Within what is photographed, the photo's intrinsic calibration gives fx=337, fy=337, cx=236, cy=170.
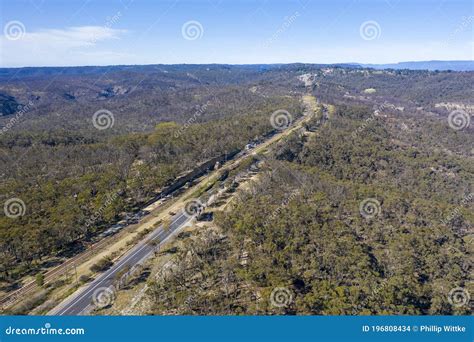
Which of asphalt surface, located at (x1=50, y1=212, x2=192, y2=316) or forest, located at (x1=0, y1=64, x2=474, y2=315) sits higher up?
forest, located at (x1=0, y1=64, x2=474, y2=315)

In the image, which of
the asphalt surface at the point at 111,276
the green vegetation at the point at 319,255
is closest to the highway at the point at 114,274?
the asphalt surface at the point at 111,276

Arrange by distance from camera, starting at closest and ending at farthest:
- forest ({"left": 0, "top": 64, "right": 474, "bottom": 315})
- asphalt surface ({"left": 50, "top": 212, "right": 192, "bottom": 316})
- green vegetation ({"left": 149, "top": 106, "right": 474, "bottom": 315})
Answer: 1. green vegetation ({"left": 149, "top": 106, "right": 474, "bottom": 315})
2. asphalt surface ({"left": 50, "top": 212, "right": 192, "bottom": 316})
3. forest ({"left": 0, "top": 64, "right": 474, "bottom": 315})

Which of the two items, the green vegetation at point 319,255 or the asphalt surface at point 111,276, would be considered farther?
the asphalt surface at point 111,276

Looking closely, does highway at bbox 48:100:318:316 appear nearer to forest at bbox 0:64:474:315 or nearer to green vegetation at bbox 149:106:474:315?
forest at bbox 0:64:474:315

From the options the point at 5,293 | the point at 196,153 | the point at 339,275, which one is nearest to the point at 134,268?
the point at 5,293

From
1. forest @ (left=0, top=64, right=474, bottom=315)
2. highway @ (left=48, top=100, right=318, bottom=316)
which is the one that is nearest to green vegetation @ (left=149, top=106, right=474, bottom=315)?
forest @ (left=0, top=64, right=474, bottom=315)

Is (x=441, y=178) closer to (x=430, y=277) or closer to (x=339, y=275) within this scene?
(x=430, y=277)

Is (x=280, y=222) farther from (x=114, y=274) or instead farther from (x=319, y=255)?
(x=114, y=274)

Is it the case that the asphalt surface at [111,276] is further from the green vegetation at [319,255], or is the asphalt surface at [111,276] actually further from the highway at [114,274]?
the green vegetation at [319,255]
